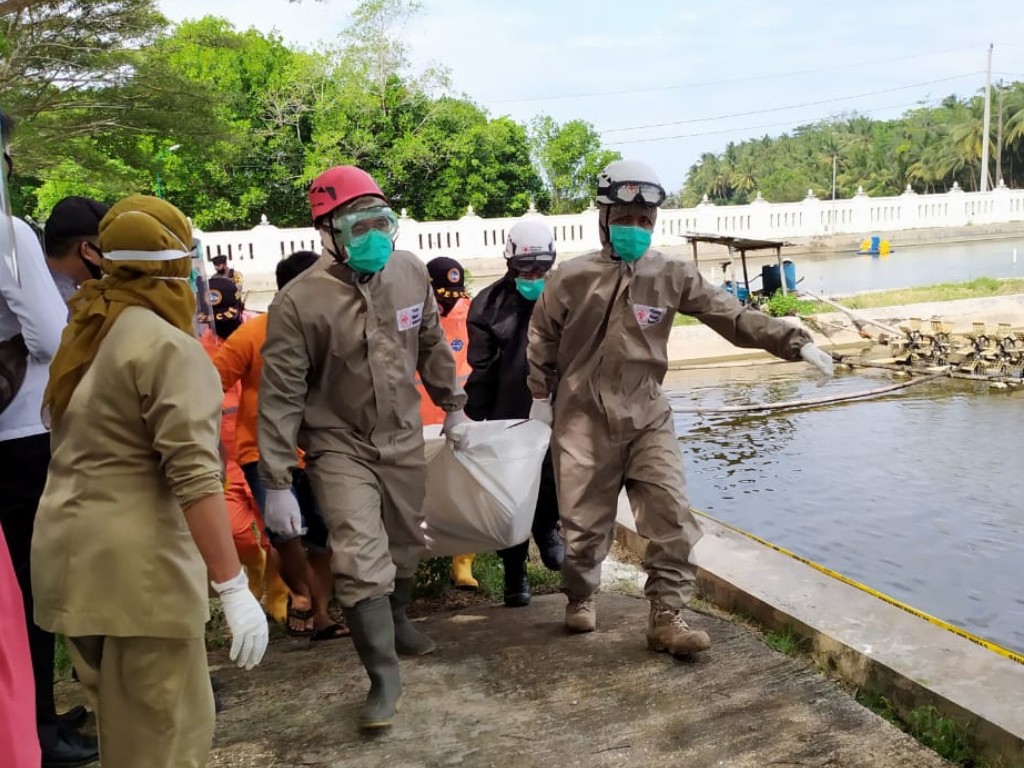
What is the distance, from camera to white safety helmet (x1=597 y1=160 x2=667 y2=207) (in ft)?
12.5

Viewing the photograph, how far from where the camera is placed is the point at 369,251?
10.8 feet

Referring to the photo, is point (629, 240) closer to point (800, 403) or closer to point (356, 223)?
point (356, 223)

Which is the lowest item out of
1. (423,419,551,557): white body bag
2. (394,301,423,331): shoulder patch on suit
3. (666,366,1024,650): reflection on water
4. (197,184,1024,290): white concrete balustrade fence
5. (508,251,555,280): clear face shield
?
(666,366,1024,650): reflection on water

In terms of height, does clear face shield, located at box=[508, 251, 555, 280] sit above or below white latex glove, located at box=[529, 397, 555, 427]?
above

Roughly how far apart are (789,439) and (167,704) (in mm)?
10205

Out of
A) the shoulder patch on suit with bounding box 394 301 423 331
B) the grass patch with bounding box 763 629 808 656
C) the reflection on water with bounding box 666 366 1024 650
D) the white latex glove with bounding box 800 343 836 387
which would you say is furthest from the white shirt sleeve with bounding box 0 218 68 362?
the reflection on water with bounding box 666 366 1024 650

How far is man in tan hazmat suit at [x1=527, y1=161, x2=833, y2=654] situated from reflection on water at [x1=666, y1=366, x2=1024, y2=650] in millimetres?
2628

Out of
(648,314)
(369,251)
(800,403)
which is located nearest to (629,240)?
(648,314)

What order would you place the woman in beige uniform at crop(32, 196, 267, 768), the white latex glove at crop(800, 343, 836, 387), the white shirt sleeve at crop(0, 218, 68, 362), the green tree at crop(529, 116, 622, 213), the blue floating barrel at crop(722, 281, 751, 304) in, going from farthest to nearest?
the green tree at crop(529, 116, 622, 213)
the blue floating barrel at crop(722, 281, 751, 304)
the white latex glove at crop(800, 343, 836, 387)
the white shirt sleeve at crop(0, 218, 68, 362)
the woman in beige uniform at crop(32, 196, 267, 768)

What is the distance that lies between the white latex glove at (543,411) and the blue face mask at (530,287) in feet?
1.85

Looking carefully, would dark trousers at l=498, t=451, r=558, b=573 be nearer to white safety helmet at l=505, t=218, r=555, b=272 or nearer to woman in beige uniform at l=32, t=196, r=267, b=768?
white safety helmet at l=505, t=218, r=555, b=272

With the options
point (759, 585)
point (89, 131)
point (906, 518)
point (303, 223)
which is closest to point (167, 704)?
point (759, 585)

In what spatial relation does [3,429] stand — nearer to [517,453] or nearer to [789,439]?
[517,453]

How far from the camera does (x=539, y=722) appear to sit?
3.18 m
